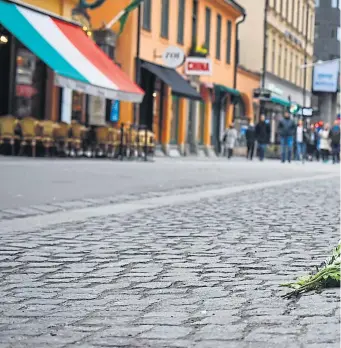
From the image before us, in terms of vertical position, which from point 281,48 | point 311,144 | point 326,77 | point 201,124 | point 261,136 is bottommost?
point 311,144

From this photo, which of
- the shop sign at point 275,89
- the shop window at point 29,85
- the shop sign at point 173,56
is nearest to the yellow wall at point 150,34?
the shop sign at point 173,56

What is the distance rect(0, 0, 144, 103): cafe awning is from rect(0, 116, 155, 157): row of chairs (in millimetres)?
1663

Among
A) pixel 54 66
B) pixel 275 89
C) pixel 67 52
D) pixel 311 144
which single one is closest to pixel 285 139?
pixel 311 144

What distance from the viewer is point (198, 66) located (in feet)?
120

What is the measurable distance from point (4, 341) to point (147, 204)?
25.8ft

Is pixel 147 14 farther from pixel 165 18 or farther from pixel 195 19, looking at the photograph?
pixel 195 19

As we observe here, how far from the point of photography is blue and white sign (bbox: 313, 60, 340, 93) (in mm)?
75312

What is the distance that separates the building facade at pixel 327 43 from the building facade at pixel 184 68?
38704 millimetres

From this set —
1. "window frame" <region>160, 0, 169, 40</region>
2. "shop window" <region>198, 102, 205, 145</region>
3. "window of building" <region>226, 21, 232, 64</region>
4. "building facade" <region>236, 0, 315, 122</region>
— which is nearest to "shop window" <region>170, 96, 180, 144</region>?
"window frame" <region>160, 0, 169, 40</region>

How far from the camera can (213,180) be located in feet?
60.5

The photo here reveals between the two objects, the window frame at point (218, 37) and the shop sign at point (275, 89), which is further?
the shop sign at point (275, 89)

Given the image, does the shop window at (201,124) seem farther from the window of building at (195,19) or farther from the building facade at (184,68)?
the window of building at (195,19)

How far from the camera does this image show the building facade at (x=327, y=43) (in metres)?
88.0

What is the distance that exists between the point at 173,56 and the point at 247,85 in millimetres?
18338
